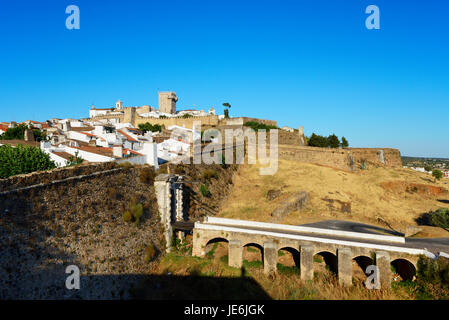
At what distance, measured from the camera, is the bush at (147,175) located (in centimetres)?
1731

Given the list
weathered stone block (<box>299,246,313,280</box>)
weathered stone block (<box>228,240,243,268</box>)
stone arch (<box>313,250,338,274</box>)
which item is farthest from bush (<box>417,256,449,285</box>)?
weathered stone block (<box>228,240,243,268</box>)

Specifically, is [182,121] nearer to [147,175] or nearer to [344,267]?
[147,175]

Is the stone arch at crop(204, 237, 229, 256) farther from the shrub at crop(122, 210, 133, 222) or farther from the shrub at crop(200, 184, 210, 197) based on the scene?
the shrub at crop(200, 184, 210, 197)

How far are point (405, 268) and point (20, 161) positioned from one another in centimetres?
2041

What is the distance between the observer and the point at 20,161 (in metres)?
14.5

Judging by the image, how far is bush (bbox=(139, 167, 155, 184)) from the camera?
1731 centimetres

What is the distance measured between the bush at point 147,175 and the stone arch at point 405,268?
1448 centimetres

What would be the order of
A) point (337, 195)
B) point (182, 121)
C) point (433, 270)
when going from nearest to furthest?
point (433, 270) < point (337, 195) < point (182, 121)

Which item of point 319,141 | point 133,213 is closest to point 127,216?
point 133,213

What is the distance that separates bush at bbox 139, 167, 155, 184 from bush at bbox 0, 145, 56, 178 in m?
4.94

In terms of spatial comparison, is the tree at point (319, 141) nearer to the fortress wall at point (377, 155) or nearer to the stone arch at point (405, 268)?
the fortress wall at point (377, 155)

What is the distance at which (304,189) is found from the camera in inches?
1040

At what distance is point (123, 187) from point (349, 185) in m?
→ 22.1
